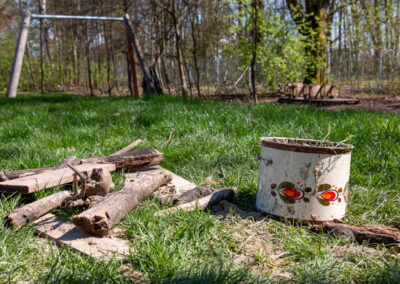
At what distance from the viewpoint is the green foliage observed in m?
10.4

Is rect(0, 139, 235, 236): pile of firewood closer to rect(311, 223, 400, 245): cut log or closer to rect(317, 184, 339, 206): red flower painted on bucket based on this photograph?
rect(317, 184, 339, 206): red flower painted on bucket

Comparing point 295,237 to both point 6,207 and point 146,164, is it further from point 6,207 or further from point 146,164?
point 6,207

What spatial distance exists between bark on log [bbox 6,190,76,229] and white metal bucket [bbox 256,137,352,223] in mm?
1439

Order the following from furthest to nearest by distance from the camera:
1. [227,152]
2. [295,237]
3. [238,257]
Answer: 1. [227,152]
2. [295,237]
3. [238,257]

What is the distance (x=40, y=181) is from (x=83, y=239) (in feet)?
2.54

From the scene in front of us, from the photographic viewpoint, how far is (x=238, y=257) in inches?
72.1

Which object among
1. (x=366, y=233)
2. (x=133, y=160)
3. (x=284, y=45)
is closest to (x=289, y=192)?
(x=366, y=233)

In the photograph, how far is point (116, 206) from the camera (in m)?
2.12

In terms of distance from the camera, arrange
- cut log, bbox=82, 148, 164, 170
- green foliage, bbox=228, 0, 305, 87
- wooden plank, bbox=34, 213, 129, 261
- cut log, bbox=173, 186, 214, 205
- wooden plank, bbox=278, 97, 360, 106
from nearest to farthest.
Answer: wooden plank, bbox=34, 213, 129, 261
cut log, bbox=173, 186, 214, 205
cut log, bbox=82, 148, 164, 170
wooden plank, bbox=278, 97, 360, 106
green foliage, bbox=228, 0, 305, 87

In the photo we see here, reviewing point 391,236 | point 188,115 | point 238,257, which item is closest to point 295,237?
point 238,257

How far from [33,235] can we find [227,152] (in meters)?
2.16

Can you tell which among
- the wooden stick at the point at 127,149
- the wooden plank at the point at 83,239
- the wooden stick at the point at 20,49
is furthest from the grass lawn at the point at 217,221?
the wooden stick at the point at 20,49

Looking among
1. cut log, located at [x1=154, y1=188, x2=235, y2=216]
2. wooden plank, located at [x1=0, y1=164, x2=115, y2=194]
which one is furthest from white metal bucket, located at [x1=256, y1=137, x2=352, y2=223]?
wooden plank, located at [x1=0, y1=164, x2=115, y2=194]

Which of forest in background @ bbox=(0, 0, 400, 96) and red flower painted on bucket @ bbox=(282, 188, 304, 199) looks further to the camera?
forest in background @ bbox=(0, 0, 400, 96)
